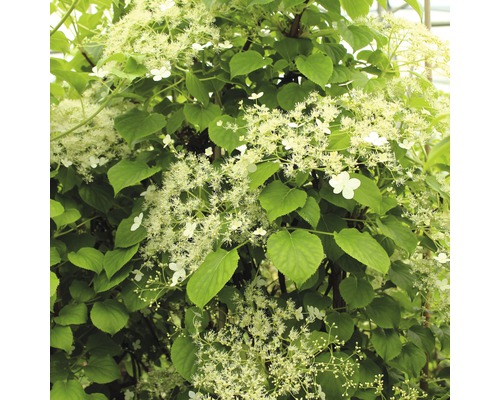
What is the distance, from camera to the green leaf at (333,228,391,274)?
88 centimetres

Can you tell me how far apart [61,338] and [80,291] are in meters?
0.12

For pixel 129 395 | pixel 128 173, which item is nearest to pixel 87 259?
pixel 128 173

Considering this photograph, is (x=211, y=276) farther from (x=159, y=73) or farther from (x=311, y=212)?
(x=159, y=73)

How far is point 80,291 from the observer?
1.17m

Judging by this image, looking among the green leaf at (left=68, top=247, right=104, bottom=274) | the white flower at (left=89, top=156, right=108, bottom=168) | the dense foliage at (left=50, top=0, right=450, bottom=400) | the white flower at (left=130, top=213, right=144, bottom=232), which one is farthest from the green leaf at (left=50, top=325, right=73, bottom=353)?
the white flower at (left=89, top=156, right=108, bottom=168)

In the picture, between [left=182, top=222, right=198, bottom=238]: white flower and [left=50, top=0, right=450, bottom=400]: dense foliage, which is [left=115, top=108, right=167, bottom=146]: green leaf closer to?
[left=50, top=0, right=450, bottom=400]: dense foliage

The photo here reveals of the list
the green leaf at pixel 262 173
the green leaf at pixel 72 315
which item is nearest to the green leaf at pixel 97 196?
the green leaf at pixel 72 315

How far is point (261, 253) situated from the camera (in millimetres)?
1076

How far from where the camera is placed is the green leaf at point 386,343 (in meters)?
1.04

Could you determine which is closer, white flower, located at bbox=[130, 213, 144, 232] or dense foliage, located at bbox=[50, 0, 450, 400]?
dense foliage, located at bbox=[50, 0, 450, 400]

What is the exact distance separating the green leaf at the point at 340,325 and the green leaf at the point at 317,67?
39 cm

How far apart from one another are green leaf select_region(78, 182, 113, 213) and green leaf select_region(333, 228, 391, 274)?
534 millimetres

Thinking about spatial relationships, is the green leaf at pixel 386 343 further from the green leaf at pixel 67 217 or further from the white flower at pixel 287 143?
the green leaf at pixel 67 217

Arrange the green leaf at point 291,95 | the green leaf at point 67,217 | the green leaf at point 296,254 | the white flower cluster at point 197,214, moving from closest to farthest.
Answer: the green leaf at point 296,254 < the white flower cluster at point 197,214 < the green leaf at point 291,95 < the green leaf at point 67,217
